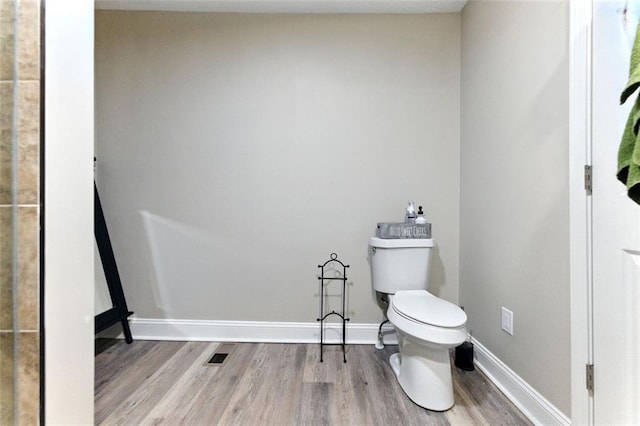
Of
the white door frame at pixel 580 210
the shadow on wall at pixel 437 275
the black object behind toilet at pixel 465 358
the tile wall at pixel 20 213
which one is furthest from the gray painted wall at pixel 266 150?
the tile wall at pixel 20 213

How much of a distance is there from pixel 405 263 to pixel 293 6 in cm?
191

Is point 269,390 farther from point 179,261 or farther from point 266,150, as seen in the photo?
point 266,150

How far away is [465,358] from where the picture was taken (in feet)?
5.65

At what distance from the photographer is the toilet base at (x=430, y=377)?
1361mm

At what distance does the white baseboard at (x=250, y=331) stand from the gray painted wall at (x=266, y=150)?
57mm

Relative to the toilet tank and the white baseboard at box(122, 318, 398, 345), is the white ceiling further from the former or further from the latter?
the white baseboard at box(122, 318, 398, 345)

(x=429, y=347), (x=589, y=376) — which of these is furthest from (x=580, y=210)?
(x=429, y=347)

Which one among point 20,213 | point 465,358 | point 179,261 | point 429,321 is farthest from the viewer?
point 179,261

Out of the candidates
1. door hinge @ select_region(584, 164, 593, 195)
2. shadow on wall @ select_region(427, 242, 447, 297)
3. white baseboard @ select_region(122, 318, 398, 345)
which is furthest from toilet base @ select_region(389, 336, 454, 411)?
door hinge @ select_region(584, 164, 593, 195)

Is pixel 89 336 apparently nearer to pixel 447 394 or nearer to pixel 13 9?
pixel 13 9

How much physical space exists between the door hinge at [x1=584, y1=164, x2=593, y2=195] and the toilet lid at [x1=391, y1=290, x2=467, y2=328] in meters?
→ 0.71

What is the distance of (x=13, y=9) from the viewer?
2.79 ft

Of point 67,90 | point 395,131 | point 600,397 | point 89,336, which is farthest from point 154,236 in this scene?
point 600,397

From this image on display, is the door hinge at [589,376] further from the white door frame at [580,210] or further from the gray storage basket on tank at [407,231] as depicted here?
the gray storage basket on tank at [407,231]
